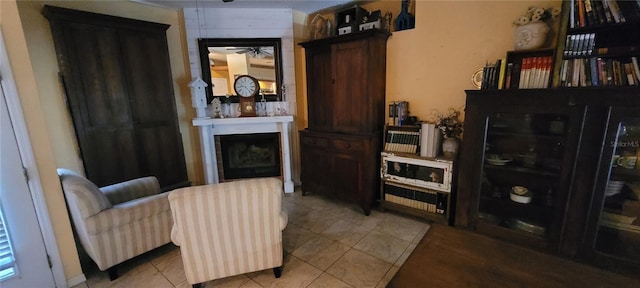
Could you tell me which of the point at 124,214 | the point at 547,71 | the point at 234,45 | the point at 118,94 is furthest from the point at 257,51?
the point at 547,71

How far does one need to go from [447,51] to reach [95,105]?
3.83m

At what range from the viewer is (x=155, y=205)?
198 cm

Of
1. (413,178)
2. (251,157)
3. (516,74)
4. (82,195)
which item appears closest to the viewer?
(82,195)

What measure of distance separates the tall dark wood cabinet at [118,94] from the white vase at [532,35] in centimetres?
376

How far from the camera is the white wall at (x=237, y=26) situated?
10.9ft

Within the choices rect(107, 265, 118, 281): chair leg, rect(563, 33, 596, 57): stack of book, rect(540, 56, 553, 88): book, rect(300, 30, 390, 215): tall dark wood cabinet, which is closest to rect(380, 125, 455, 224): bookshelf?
rect(300, 30, 390, 215): tall dark wood cabinet

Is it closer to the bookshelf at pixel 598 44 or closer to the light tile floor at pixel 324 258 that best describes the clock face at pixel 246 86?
the light tile floor at pixel 324 258

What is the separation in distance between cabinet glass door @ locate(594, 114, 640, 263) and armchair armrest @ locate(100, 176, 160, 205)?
11.8ft

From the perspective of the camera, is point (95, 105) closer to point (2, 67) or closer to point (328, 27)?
point (2, 67)

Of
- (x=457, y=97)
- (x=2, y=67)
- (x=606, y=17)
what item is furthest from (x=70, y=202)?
(x=606, y=17)

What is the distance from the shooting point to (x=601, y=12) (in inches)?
65.8

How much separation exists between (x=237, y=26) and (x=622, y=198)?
4.13 metres

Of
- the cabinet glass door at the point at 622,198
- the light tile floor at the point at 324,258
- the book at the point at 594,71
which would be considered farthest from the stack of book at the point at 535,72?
the light tile floor at the point at 324,258

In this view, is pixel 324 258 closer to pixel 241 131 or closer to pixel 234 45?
pixel 241 131
